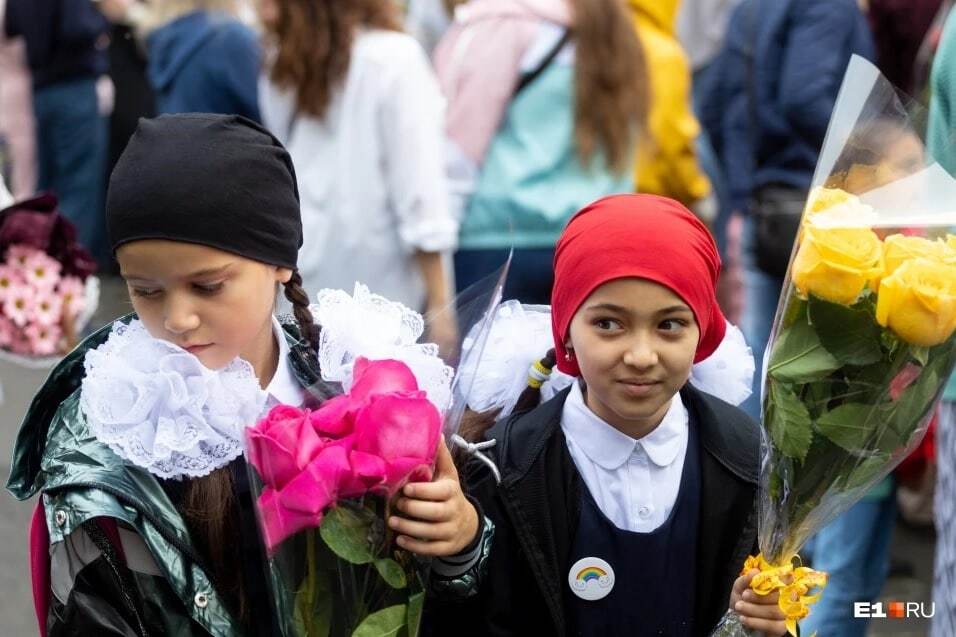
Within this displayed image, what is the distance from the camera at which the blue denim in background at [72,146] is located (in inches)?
316

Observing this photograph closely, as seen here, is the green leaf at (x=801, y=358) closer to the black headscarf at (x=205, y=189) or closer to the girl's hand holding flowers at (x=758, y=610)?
the girl's hand holding flowers at (x=758, y=610)

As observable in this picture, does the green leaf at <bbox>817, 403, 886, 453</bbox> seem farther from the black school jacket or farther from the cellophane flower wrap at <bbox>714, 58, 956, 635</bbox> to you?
the black school jacket

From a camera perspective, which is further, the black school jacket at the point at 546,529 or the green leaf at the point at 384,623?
the black school jacket at the point at 546,529

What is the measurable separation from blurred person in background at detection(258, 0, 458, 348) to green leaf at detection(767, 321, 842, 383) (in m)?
2.20

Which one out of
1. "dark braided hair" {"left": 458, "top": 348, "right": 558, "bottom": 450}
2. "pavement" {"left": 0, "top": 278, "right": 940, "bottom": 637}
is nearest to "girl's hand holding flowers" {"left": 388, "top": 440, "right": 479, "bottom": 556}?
"dark braided hair" {"left": 458, "top": 348, "right": 558, "bottom": 450}

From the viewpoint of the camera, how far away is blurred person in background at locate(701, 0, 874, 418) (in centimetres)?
484

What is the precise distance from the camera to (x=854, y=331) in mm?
2293

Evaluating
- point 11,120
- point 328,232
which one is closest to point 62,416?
point 328,232

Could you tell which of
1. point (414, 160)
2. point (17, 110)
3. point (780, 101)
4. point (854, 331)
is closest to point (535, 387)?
point (854, 331)

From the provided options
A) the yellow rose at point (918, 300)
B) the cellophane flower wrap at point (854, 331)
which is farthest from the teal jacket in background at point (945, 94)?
the yellow rose at point (918, 300)

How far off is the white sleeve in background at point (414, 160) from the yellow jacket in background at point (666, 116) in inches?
33.7

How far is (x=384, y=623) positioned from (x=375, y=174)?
245 cm

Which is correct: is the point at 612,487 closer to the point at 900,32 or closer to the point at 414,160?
the point at 414,160

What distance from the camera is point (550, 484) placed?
8.57 ft
